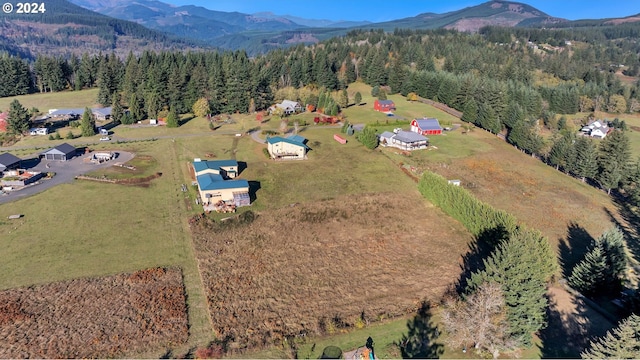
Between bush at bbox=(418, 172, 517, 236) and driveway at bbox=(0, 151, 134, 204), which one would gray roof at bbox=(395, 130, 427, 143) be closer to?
bush at bbox=(418, 172, 517, 236)

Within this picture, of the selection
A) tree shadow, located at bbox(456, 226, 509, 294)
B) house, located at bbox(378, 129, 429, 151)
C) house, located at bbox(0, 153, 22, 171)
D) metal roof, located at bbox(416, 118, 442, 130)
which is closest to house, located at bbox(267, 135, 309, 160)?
house, located at bbox(378, 129, 429, 151)

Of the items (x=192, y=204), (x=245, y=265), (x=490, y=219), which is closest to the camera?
(x=245, y=265)

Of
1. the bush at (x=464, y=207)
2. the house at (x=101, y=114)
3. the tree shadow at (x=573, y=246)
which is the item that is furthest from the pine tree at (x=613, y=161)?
the house at (x=101, y=114)

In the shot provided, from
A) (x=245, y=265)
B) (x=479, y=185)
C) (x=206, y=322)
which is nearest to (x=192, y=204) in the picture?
(x=245, y=265)

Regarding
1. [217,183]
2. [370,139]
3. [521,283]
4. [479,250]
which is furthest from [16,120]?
[521,283]

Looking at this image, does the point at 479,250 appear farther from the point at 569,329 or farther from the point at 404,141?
the point at 404,141

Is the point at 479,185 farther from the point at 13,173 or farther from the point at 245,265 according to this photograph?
the point at 13,173
